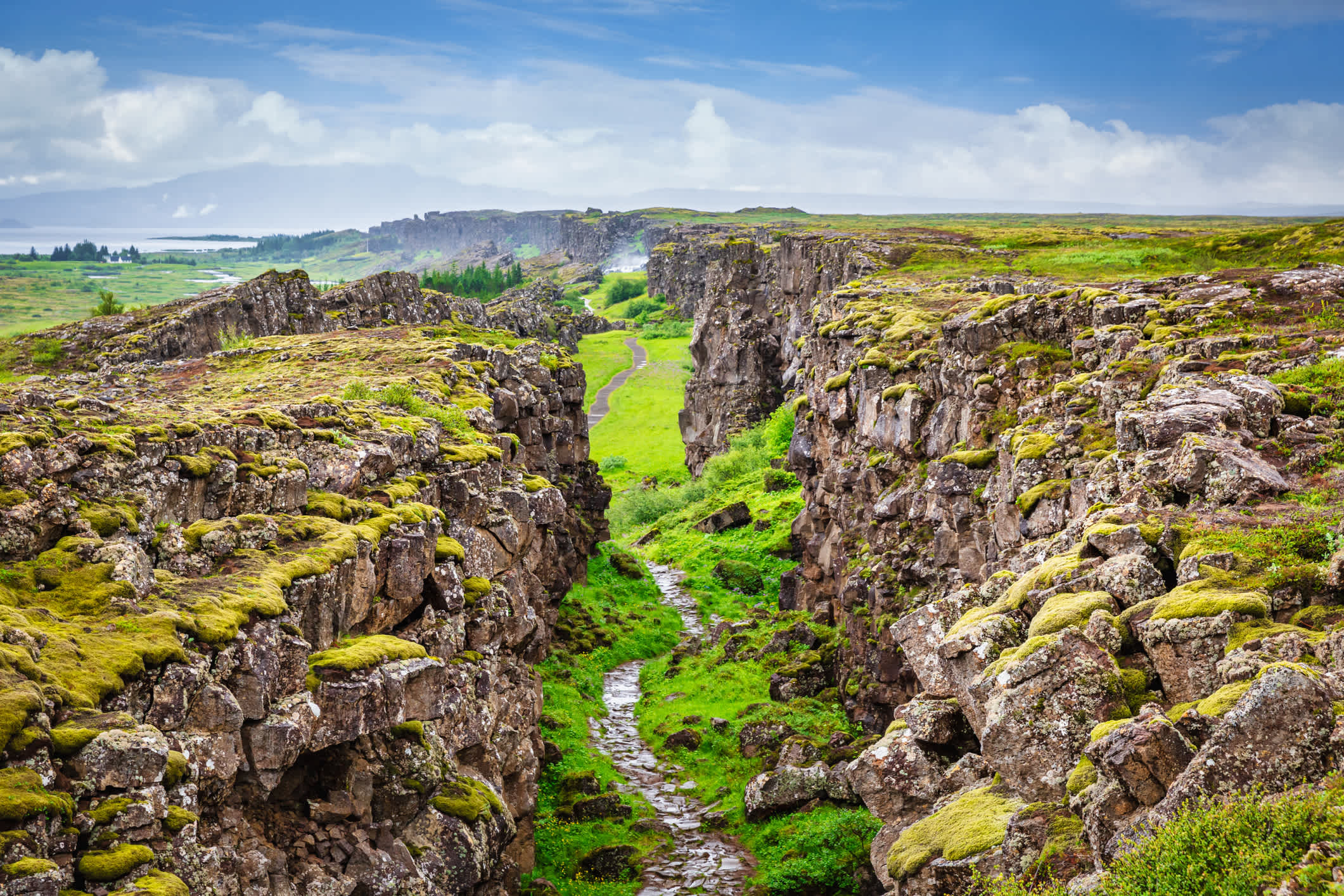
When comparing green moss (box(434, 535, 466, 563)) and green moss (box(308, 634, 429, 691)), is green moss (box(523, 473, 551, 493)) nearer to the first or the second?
green moss (box(434, 535, 466, 563))

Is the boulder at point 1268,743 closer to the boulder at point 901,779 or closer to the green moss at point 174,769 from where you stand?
the boulder at point 901,779

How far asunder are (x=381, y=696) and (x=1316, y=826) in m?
19.2

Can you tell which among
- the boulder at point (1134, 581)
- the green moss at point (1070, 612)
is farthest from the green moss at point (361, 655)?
the boulder at point (1134, 581)

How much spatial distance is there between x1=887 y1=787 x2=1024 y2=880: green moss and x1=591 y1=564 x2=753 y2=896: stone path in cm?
1482

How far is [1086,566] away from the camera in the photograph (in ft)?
79.9

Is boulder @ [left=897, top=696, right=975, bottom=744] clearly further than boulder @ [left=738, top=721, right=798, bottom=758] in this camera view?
No

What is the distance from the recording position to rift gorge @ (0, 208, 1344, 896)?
16391 mm

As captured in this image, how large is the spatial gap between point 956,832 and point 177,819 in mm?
16269

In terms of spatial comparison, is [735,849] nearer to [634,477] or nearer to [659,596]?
[659,596]

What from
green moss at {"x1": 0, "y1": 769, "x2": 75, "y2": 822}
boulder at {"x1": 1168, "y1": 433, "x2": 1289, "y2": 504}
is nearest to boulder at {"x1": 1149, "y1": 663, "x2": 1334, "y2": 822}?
boulder at {"x1": 1168, "y1": 433, "x2": 1289, "y2": 504}

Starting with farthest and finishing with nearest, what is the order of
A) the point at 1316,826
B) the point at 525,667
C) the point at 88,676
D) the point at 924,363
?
the point at 924,363 → the point at 525,667 → the point at 88,676 → the point at 1316,826

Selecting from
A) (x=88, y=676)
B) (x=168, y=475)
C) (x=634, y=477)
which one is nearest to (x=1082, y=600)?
(x=88, y=676)

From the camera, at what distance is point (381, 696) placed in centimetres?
2305

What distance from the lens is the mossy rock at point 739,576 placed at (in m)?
79.8
